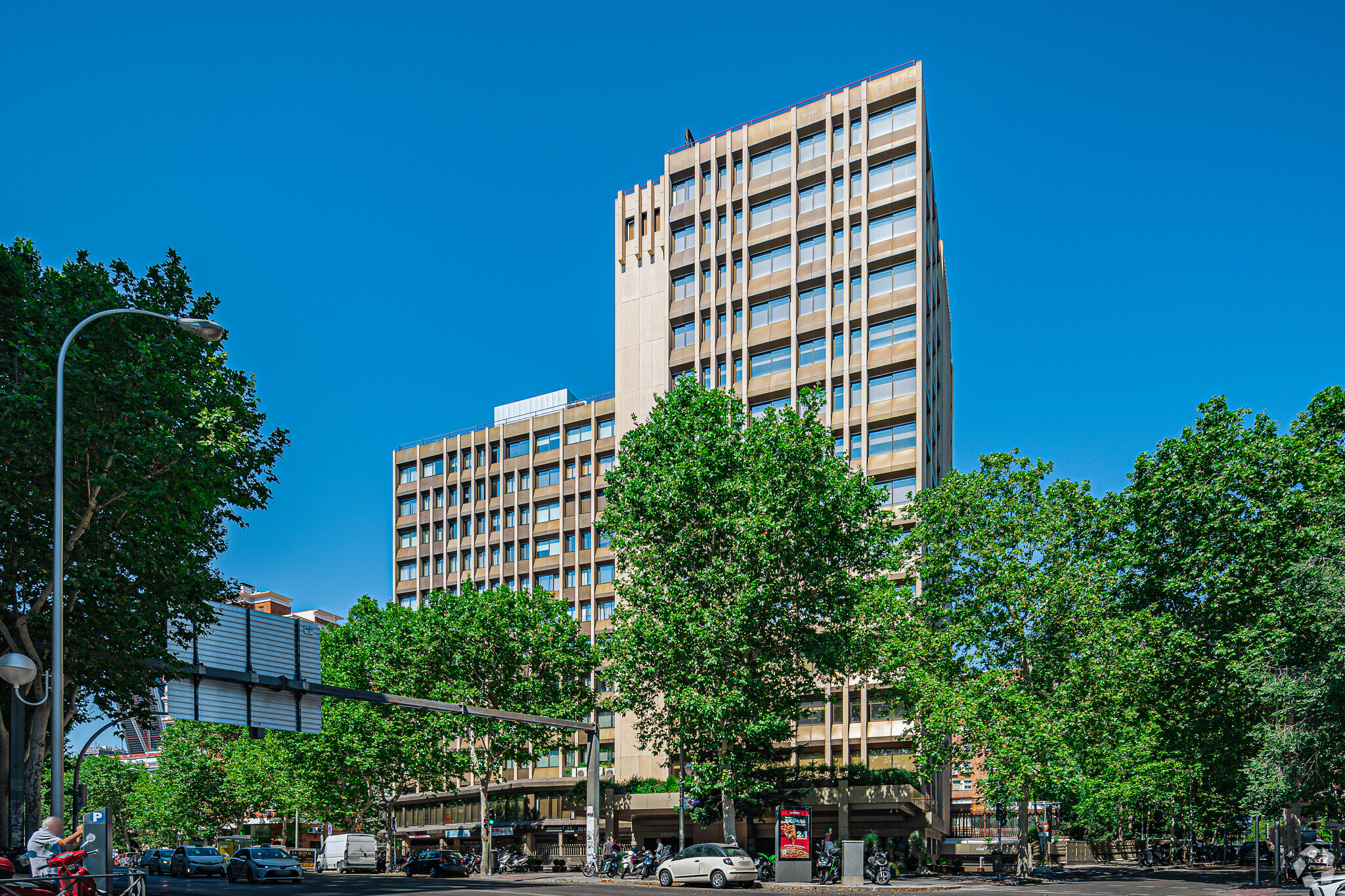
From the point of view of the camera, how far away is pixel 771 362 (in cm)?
6669

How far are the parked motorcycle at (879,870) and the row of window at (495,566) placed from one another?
137 ft

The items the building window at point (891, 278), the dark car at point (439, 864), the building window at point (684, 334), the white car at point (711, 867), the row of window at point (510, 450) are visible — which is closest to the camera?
the white car at point (711, 867)

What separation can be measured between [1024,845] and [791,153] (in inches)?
1711

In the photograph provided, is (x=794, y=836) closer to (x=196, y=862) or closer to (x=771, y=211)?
(x=196, y=862)

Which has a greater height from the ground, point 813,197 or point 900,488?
point 813,197

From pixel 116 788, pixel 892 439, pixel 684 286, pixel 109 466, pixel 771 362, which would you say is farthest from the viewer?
pixel 116 788

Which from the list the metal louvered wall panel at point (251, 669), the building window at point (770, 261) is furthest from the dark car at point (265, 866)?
the building window at point (770, 261)

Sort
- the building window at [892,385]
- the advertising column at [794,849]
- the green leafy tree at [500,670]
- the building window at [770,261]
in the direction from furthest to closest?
the building window at [770,261]
the building window at [892,385]
the green leafy tree at [500,670]
the advertising column at [794,849]

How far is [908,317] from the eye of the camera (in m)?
62.3

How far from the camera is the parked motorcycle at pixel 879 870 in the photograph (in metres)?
38.9

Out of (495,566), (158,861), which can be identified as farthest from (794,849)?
(495,566)

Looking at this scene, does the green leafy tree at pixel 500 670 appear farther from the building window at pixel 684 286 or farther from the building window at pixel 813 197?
the building window at pixel 813 197

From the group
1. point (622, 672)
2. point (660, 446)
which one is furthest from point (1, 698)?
point (660, 446)

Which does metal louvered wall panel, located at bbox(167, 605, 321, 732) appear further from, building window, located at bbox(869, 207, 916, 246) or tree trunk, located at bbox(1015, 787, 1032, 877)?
building window, located at bbox(869, 207, 916, 246)
